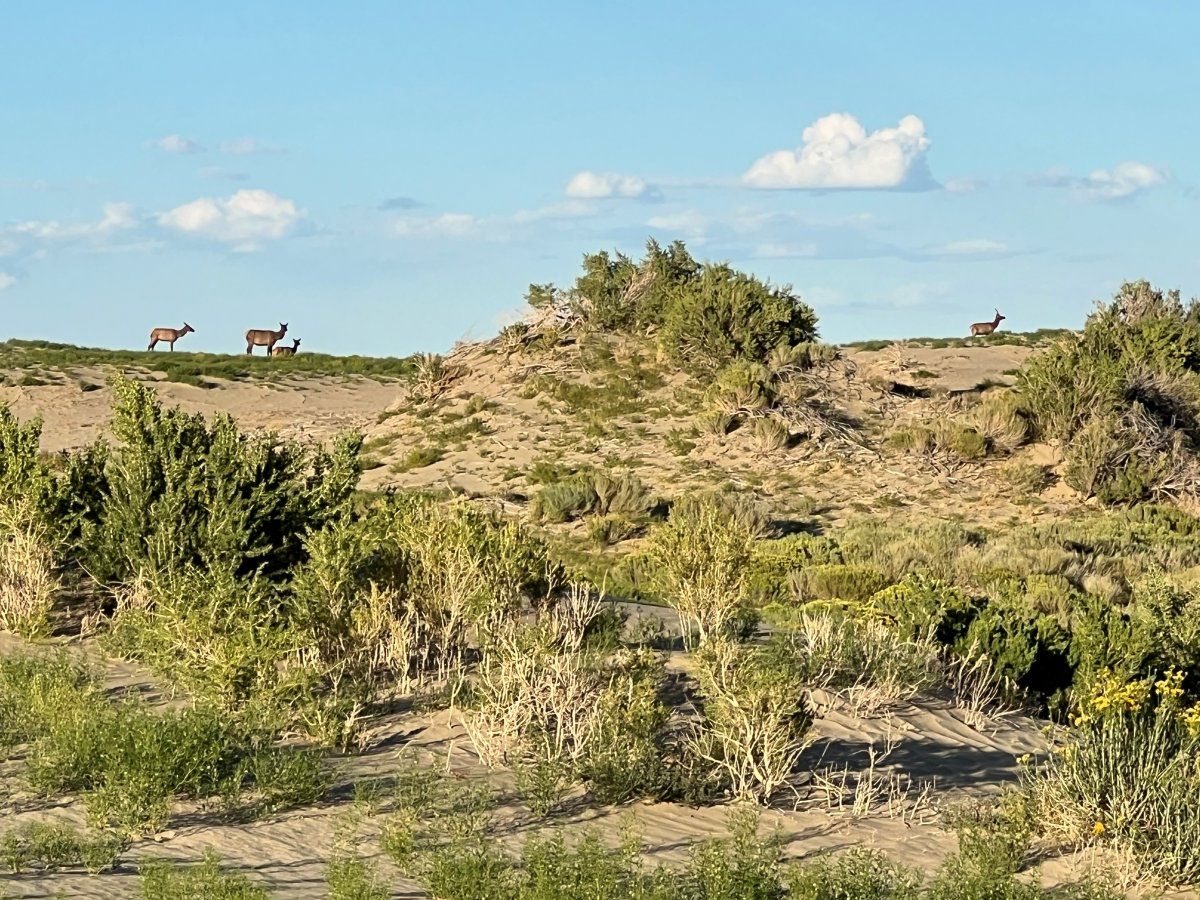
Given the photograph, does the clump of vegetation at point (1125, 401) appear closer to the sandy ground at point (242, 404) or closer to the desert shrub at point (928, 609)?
the desert shrub at point (928, 609)

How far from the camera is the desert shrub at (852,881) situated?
290 inches

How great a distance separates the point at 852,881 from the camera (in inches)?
297

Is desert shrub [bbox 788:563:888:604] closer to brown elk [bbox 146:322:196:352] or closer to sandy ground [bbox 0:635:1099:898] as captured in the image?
sandy ground [bbox 0:635:1099:898]

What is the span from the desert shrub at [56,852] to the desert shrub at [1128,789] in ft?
17.8

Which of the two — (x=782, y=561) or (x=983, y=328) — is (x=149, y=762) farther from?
(x=983, y=328)

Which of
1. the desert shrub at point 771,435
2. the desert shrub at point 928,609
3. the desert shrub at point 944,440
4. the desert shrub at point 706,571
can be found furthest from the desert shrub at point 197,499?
the desert shrub at point 944,440

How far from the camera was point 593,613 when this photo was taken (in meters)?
12.3

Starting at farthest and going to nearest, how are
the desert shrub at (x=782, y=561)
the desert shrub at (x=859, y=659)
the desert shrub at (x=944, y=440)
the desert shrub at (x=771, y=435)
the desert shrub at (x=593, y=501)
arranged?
1. the desert shrub at (x=771, y=435)
2. the desert shrub at (x=944, y=440)
3. the desert shrub at (x=593, y=501)
4. the desert shrub at (x=782, y=561)
5. the desert shrub at (x=859, y=659)

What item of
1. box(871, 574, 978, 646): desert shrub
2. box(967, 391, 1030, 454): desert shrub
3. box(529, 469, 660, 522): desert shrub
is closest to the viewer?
box(871, 574, 978, 646): desert shrub

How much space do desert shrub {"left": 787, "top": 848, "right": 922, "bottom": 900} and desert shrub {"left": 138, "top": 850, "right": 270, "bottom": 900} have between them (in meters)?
2.55

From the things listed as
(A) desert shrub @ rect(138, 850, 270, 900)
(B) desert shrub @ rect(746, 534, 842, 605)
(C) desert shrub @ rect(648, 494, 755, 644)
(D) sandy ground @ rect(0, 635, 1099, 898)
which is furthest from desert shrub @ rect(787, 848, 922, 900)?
(B) desert shrub @ rect(746, 534, 842, 605)

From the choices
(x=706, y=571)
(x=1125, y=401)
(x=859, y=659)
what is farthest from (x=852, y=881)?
(x=1125, y=401)

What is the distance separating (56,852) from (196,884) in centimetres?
102

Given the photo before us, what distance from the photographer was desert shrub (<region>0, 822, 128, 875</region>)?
296 inches
